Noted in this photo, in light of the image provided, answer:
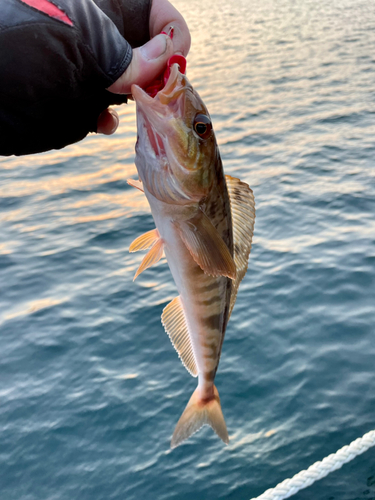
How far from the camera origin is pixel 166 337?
6703 millimetres

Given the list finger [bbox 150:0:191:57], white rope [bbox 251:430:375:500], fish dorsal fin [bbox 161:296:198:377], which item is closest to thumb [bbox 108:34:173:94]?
finger [bbox 150:0:191:57]

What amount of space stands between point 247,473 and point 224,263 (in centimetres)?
307

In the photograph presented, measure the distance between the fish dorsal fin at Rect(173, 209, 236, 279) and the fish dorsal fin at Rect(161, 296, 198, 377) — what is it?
525mm

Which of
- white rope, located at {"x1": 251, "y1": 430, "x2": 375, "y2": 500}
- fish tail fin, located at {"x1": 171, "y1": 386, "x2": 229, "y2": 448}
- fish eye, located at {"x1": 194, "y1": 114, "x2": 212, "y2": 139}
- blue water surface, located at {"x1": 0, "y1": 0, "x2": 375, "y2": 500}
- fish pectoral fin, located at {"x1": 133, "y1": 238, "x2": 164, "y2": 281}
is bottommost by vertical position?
blue water surface, located at {"x1": 0, "y1": 0, "x2": 375, "y2": 500}

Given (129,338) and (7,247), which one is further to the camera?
(7,247)

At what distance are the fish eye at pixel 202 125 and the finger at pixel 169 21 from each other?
10.8 inches

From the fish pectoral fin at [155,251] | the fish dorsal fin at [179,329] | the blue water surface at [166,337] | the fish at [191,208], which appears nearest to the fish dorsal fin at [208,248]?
the fish at [191,208]

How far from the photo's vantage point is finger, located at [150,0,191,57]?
2322mm

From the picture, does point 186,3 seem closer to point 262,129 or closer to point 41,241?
point 262,129

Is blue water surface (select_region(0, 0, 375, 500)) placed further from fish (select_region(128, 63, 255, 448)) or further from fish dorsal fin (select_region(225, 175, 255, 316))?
fish dorsal fin (select_region(225, 175, 255, 316))

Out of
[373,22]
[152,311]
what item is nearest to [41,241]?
[152,311]

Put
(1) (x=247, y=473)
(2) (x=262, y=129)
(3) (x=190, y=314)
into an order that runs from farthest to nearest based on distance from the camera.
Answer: (2) (x=262, y=129) < (1) (x=247, y=473) < (3) (x=190, y=314)

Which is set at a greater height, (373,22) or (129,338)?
(129,338)

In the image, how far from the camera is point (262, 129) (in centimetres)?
1324
